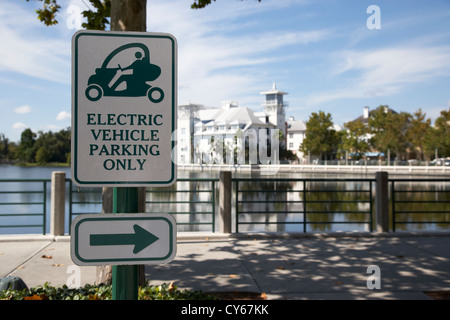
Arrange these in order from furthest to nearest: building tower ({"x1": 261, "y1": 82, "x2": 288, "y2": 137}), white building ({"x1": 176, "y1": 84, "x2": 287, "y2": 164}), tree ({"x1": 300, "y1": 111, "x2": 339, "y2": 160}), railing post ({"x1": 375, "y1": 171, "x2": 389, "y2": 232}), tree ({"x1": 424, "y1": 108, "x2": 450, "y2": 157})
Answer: building tower ({"x1": 261, "y1": 82, "x2": 288, "y2": 137}) < white building ({"x1": 176, "y1": 84, "x2": 287, "y2": 164}) < tree ({"x1": 300, "y1": 111, "x2": 339, "y2": 160}) < tree ({"x1": 424, "y1": 108, "x2": 450, "y2": 157}) < railing post ({"x1": 375, "y1": 171, "x2": 389, "y2": 232})

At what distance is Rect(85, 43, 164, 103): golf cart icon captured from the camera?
165 centimetres

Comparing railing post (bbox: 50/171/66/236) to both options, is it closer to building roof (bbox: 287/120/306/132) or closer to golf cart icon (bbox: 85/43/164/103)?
golf cart icon (bbox: 85/43/164/103)

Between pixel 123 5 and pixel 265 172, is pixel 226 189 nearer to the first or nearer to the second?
pixel 123 5

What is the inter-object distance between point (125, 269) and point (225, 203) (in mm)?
6971

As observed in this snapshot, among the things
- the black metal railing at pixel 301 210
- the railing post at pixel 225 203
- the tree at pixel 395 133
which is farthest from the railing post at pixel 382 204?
the tree at pixel 395 133

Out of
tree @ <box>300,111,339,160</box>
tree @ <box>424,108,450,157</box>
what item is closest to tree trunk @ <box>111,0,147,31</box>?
tree @ <box>424,108,450,157</box>

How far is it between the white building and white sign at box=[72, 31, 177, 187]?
66.3 metres

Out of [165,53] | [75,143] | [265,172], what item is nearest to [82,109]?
[75,143]

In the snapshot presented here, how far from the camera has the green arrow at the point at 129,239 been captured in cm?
161

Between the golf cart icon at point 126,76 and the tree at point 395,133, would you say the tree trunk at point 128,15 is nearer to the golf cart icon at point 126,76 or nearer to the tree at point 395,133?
the golf cart icon at point 126,76

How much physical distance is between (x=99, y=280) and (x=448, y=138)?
198ft

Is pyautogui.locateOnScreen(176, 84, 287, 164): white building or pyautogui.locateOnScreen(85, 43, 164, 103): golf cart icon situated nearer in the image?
pyautogui.locateOnScreen(85, 43, 164, 103): golf cart icon

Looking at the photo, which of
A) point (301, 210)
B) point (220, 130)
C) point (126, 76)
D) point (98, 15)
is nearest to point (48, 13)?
point (98, 15)

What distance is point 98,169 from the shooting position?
1.64m
